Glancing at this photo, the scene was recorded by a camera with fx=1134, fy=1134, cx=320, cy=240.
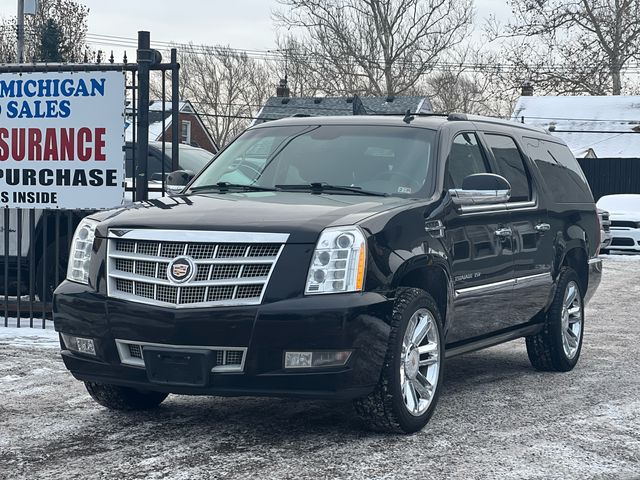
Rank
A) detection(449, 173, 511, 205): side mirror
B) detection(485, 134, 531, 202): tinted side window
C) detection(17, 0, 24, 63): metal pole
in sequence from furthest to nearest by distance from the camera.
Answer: detection(17, 0, 24, 63): metal pole → detection(485, 134, 531, 202): tinted side window → detection(449, 173, 511, 205): side mirror

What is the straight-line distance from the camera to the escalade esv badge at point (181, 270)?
570 centimetres

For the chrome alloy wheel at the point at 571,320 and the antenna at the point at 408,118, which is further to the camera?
the chrome alloy wheel at the point at 571,320

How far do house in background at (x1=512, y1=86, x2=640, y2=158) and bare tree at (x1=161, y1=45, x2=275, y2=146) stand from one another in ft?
74.3

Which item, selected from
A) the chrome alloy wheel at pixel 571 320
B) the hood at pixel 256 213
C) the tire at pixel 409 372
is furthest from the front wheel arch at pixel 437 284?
the chrome alloy wheel at pixel 571 320

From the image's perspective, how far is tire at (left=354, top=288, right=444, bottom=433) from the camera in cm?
587

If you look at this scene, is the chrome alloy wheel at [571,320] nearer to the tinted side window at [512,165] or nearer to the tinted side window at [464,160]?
the tinted side window at [512,165]

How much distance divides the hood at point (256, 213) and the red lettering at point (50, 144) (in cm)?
407

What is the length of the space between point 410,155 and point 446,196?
384 mm

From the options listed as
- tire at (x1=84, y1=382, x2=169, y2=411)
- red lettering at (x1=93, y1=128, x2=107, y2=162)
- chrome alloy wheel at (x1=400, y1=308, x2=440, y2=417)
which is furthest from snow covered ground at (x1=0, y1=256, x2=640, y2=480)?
red lettering at (x1=93, y1=128, x2=107, y2=162)

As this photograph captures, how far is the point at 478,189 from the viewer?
→ 6.85 meters

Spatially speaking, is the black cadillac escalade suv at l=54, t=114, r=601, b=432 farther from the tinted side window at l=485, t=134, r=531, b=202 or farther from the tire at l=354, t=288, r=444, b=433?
the tinted side window at l=485, t=134, r=531, b=202

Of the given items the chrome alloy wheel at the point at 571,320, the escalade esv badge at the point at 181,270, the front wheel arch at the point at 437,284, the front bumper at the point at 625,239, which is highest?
the escalade esv badge at the point at 181,270

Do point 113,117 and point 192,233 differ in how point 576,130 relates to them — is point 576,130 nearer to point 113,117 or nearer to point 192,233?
point 113,117

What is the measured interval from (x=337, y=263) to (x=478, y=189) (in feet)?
5.02
